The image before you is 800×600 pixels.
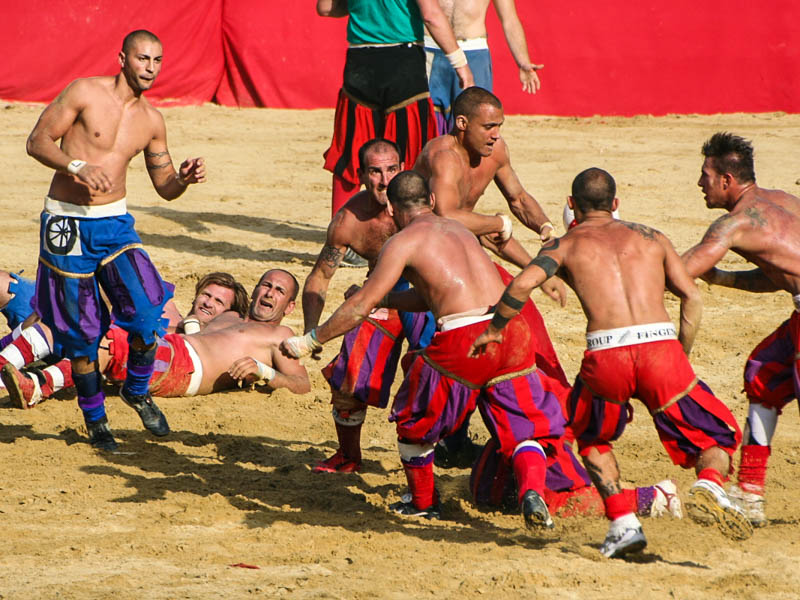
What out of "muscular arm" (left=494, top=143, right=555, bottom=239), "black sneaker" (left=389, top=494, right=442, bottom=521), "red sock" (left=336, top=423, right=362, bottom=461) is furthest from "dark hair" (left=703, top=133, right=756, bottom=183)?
"red sock" (left=336, top=423, right=362, bottom=461)

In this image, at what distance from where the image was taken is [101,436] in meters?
6.36

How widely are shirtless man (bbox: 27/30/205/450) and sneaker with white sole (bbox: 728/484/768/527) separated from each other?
3026 millimetres

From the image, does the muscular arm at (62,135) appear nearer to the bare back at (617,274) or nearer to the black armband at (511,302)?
the black armband at (511,302)

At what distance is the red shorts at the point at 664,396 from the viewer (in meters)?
4.70

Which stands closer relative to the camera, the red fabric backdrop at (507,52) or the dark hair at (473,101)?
the dark hair at (473,101)

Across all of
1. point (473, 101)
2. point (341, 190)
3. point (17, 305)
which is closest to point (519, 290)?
point (473, 101)

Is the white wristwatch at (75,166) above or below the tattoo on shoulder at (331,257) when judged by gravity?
above

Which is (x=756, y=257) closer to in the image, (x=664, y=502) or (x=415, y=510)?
(x=664, y=502)

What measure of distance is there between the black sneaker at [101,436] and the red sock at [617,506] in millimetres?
2883

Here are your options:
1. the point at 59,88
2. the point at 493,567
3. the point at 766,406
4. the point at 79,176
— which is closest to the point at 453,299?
the point at 493,567

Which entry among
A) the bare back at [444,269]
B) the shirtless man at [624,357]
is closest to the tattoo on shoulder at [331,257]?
the bare back at [444,269]

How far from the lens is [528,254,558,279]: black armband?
470cm

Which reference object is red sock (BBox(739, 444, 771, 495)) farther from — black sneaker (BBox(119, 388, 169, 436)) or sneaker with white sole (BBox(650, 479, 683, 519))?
black sneaker (BBox(119, 388, 169, 436))

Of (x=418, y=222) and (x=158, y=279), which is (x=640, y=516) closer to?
(x=418, y=222)
